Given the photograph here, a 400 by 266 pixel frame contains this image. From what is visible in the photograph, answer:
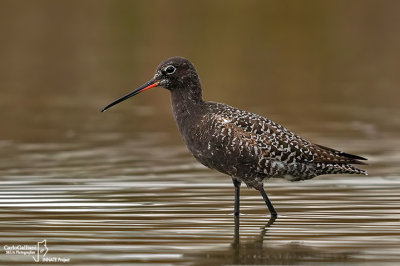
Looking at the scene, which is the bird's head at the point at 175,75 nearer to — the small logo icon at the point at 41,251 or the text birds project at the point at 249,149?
the text birds project at the point at 249,149

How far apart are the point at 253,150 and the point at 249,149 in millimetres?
49

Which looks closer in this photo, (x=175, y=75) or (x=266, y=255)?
(x=266, y=255)

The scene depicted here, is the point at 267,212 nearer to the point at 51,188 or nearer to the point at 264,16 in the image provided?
the point at 51,188

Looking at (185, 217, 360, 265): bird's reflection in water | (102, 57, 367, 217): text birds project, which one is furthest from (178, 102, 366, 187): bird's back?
(185, 217, 360, 265): bird's reflection in water

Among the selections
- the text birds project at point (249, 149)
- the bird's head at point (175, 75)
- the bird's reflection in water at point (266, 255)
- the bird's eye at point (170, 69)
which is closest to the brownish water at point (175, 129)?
the bird's reflection in water at point (266, 255)

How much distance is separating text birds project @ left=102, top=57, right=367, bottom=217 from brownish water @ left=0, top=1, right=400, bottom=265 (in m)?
0.42

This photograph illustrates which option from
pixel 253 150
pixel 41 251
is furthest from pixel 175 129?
pixel 41 251

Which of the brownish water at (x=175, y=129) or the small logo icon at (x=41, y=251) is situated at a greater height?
the brownish water at (x=175, y=129)

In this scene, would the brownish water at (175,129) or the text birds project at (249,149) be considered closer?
the brownish water at (175,129)

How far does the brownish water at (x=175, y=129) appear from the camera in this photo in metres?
11.0

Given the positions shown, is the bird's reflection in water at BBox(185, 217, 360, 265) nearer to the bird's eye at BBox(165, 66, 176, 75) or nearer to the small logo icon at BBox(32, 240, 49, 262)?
the small logo icon at BBox(32, 240, 49, 262)

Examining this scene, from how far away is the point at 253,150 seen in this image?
41.7 feet

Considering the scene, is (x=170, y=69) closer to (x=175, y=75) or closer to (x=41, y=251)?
(x=175, y=75)

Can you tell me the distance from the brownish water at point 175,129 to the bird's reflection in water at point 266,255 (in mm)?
27
